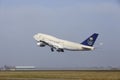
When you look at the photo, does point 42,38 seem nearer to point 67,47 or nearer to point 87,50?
point 67,47

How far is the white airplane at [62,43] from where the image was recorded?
16538 cm

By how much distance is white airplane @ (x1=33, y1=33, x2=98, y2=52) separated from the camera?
16538 cm

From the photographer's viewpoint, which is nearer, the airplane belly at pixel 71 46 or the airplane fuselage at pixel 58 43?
the airplane fuselage at pixel 58 43

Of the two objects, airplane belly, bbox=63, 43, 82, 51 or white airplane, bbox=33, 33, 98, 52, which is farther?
airplane belly, bbox=63, 43, 82, 51

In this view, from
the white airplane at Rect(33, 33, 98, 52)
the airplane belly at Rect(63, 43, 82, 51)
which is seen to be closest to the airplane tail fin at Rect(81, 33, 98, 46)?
the white airplane at Rect(33, 33, 98, 52)

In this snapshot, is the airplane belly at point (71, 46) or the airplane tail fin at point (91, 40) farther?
the airplane belly at point (71, 46)

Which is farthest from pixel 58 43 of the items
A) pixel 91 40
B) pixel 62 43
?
pixel 91 40

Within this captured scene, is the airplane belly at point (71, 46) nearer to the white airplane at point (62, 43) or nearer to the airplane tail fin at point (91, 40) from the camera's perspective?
the white airplane at point (62, 43)

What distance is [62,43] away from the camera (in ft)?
568

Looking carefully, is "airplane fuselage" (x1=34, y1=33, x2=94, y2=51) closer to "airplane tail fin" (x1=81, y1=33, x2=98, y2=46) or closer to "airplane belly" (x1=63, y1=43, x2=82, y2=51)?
"airplane belly" (x1=63, y1=43, x2=82, y2=51)

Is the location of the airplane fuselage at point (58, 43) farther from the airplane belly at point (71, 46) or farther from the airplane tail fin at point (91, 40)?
the airplane tail fin at point (91, 40)

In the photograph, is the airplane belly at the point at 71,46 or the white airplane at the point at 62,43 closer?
the white airplane at the point at 62,43

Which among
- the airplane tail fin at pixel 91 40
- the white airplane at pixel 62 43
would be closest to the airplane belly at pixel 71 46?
the white airplane at pixel 62 43

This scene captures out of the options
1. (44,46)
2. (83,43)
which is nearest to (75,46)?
(83,43)
